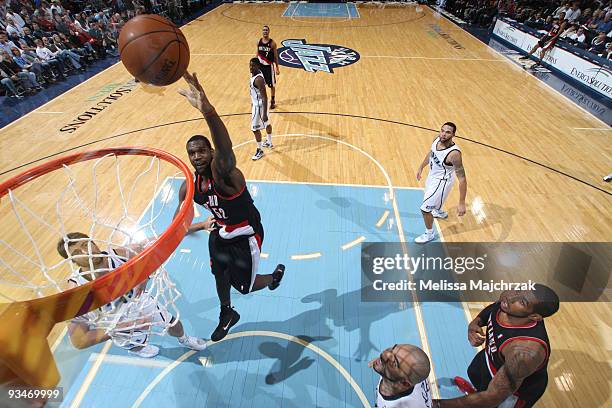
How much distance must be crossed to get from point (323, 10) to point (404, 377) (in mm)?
21874

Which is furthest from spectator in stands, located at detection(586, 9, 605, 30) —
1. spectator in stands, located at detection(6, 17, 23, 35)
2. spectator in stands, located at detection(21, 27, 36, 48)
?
spectator in stands, located at detection(6, 17, 23, 35)

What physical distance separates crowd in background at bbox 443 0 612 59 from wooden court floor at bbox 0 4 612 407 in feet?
8.31

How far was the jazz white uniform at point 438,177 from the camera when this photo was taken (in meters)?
4.15

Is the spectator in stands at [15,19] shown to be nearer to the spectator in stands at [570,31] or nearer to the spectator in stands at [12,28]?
the spectator in stands at [12,28]


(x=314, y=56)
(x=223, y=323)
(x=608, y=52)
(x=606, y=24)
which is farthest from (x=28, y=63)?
(x=606, y=24)

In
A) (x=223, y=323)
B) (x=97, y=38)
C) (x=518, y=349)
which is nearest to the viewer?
(x=518, y=349)

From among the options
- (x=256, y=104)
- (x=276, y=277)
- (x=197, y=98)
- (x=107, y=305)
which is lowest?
(x=276, y=277)

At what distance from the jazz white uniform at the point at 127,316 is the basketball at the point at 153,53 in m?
1.36

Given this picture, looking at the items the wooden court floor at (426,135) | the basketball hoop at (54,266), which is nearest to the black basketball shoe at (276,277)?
the basketball hoop at (54,266)

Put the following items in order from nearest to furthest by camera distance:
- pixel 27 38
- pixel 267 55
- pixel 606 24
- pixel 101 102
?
pixel 267 55 → pixel 101 102 → pixel 27 38 → pixel 606 24

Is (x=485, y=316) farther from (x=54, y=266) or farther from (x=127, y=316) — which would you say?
(x=54, y=266)

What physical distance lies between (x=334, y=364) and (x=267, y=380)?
0.65 metres

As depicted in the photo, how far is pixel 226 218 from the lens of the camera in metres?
3.02

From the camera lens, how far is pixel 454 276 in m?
4.31
